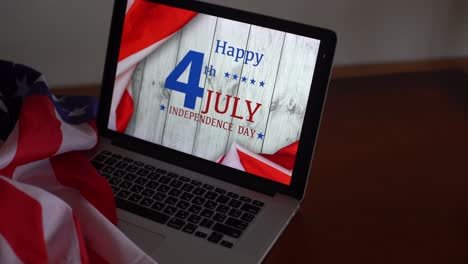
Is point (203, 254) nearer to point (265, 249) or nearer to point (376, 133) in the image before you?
point (265, 249)

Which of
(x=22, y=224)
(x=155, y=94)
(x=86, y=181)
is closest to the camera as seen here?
(x=22, y=224)

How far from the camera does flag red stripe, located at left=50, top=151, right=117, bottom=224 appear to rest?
0.82 metres

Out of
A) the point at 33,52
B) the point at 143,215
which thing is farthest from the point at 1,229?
the point at 33,52

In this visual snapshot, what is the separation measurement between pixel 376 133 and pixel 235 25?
0.32 meters

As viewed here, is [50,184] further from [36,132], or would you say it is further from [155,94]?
[155,94]

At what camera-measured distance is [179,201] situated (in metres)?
0.86

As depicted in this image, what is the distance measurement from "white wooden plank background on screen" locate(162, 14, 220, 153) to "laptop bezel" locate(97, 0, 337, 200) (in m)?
0.01

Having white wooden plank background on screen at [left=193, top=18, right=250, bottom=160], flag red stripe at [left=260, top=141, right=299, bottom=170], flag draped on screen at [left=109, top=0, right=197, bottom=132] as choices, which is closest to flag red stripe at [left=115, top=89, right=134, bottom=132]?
flag draped on screen at [left=109, top=0, right=197, bottom=132]

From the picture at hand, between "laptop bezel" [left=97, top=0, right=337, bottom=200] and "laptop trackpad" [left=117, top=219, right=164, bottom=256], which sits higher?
"laptop bezel" [left=97, top=0, right=337, bottom=200]

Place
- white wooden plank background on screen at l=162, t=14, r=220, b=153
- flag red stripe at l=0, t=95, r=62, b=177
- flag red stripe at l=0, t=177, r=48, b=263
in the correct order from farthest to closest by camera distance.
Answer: white wooden plank background on screen at l=162, t=14, r=220, b=153 < flag red stripe at l=0, t=95, r=62, b=177 < flag red stripe at l=0, t=177, r=48, b=263

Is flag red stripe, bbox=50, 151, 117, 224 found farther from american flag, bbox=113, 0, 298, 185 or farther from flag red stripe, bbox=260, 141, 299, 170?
flag red stripe, bbox=260, 141, 299, 170

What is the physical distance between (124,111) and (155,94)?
0.17 ft

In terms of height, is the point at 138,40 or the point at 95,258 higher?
the point at 138,40

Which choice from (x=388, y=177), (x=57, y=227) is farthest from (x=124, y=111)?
(x=388, y=177)
